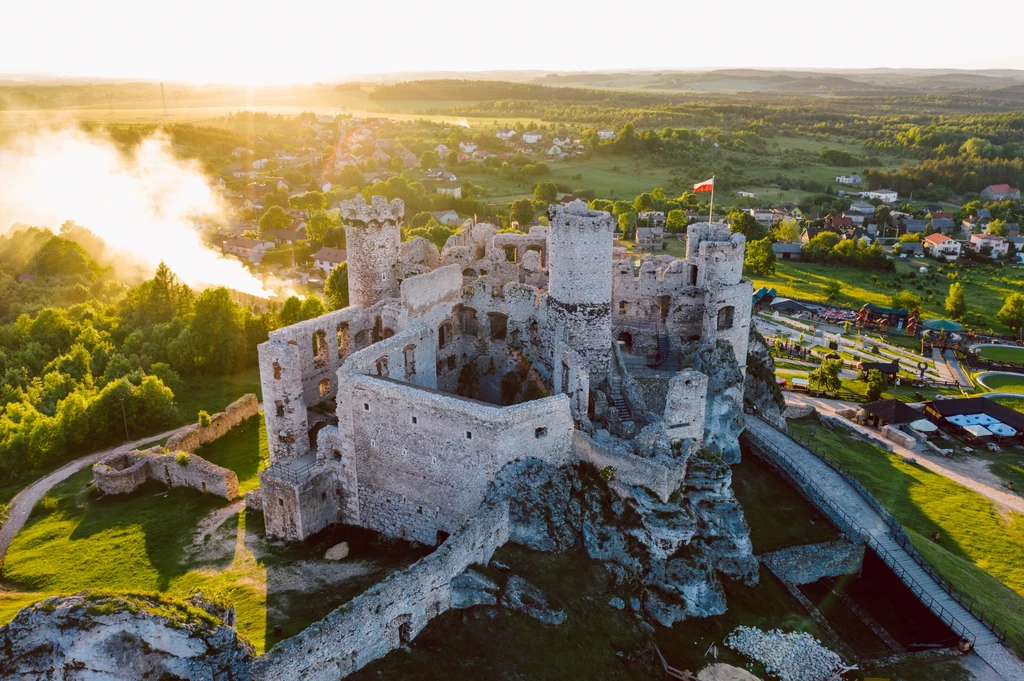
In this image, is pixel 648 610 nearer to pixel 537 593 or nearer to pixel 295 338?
pixel 537 593

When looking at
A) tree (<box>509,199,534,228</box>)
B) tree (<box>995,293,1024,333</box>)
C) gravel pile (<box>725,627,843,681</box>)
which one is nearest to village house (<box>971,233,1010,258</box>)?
tree (<box>995,293,1024,333</box>)

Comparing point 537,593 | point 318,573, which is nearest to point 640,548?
point 537,593

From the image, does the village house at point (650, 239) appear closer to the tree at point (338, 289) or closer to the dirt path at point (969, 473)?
the tree at point (338, 289)

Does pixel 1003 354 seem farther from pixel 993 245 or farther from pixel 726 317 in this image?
pixel 993 245


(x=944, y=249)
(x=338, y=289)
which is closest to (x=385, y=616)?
(x=338, y=289)

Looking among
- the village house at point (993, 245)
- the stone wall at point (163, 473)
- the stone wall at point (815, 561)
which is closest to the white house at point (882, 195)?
the village house at point (993, 245)
